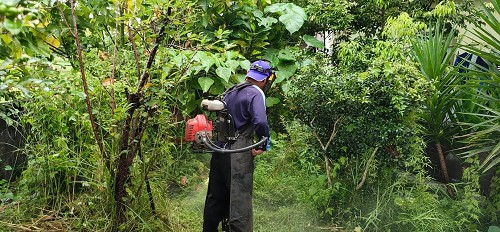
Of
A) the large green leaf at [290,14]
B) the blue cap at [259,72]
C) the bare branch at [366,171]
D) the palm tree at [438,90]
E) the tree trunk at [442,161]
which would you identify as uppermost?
the large green leaf at [290,14]

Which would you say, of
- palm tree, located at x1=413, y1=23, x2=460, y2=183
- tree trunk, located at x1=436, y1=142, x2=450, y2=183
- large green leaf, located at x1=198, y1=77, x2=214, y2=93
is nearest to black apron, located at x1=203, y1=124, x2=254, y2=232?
large green leaf, located at x1=198, y1=77, x2=214, y2=93

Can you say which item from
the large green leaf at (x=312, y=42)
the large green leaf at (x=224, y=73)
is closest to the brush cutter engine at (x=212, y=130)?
the large green leaf at (x=224, y=73)

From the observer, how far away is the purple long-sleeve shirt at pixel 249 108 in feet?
12.8

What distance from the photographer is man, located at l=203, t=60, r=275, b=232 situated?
396 centimetres

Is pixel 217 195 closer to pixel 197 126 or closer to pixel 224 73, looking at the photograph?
pixel 197 126

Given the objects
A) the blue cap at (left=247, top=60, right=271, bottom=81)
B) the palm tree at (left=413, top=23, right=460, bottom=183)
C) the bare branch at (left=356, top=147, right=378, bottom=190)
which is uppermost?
the blue cap at (left=247, top=60, right=271, bottom=81)

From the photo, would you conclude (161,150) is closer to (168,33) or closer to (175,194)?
(168,33)

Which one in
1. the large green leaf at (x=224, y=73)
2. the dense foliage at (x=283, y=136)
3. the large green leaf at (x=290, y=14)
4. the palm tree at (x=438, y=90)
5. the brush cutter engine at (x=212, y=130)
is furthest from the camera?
the large green leaf at (x=290, y=14)

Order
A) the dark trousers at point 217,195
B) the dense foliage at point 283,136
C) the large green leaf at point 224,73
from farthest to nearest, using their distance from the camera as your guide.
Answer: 1. the large green leaf at point 224,73
2. the dark trousers at point 217,195
3. the dense foliage at point 283,136

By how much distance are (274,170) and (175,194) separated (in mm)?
1169

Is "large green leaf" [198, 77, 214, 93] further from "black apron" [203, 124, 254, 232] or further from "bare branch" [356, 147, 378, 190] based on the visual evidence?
"bare branch" [356, 147, 378, 190]

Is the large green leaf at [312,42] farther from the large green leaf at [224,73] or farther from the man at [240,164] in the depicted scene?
the man at [240,164]

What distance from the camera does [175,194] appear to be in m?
5.59

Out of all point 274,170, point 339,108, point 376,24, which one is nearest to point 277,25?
point 376,24
